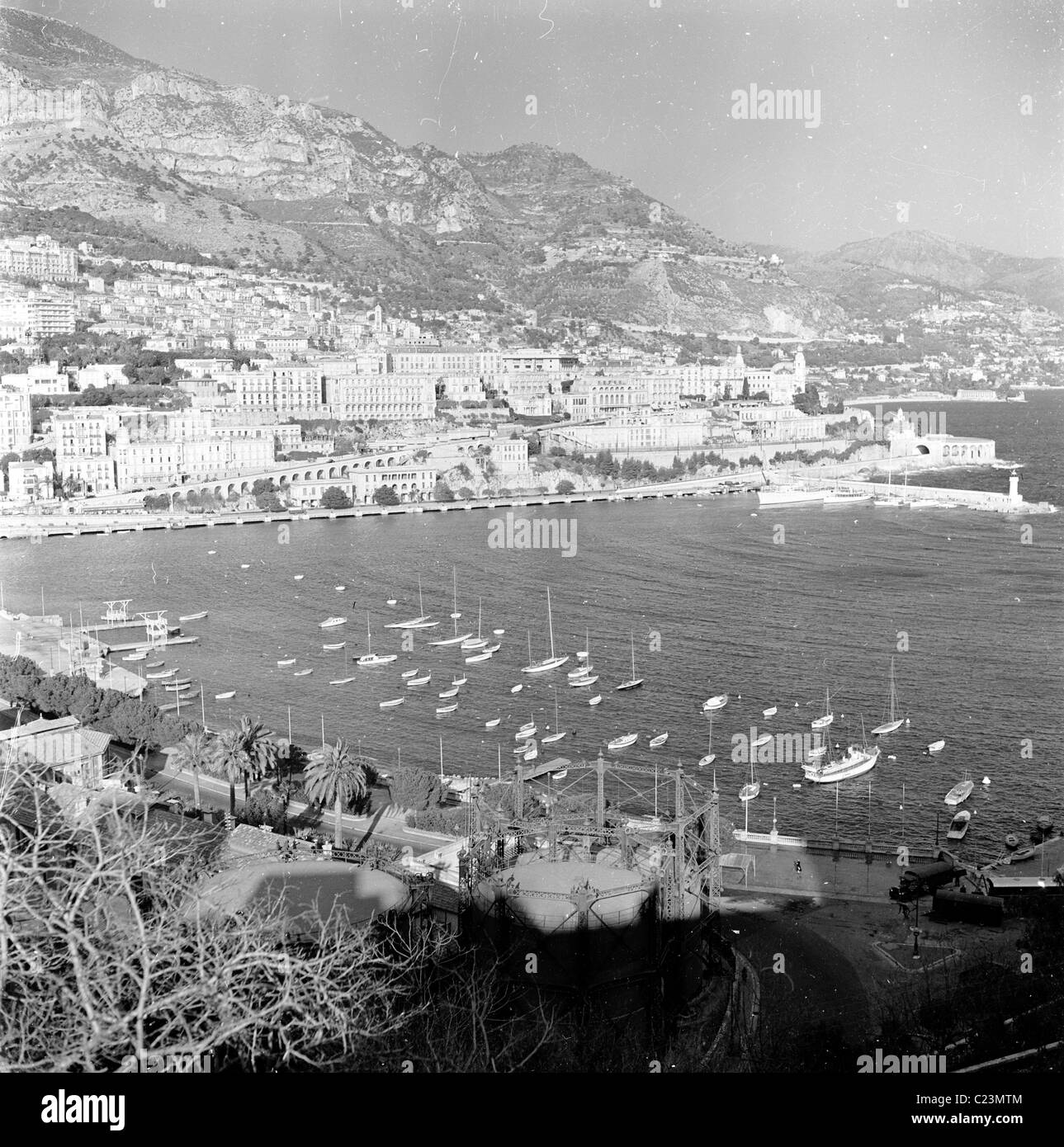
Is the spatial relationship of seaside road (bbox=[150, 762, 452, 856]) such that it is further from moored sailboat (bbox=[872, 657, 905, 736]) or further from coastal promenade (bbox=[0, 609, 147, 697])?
moored sailboat (bbox=[872, 657, 905, 736])

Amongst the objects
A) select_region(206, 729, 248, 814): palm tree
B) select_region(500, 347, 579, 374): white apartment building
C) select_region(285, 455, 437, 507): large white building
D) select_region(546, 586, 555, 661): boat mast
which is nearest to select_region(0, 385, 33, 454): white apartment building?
select_region(285, 455, 437, 507): large white building

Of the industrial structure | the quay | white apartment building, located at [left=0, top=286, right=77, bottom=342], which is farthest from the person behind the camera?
white apartment building, located at [left=0, top=286, right=77, bottom=342]

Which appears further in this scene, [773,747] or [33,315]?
[33,315]

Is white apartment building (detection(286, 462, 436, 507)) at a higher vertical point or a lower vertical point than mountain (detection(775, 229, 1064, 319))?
lower

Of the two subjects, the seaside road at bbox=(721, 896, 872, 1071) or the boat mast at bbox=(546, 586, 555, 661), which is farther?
the boat mast at bbox=(546, 586, 555, 661)

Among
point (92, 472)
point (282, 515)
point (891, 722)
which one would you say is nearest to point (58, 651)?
point (891, 722)

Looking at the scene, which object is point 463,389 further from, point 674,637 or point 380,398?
point 674,637
